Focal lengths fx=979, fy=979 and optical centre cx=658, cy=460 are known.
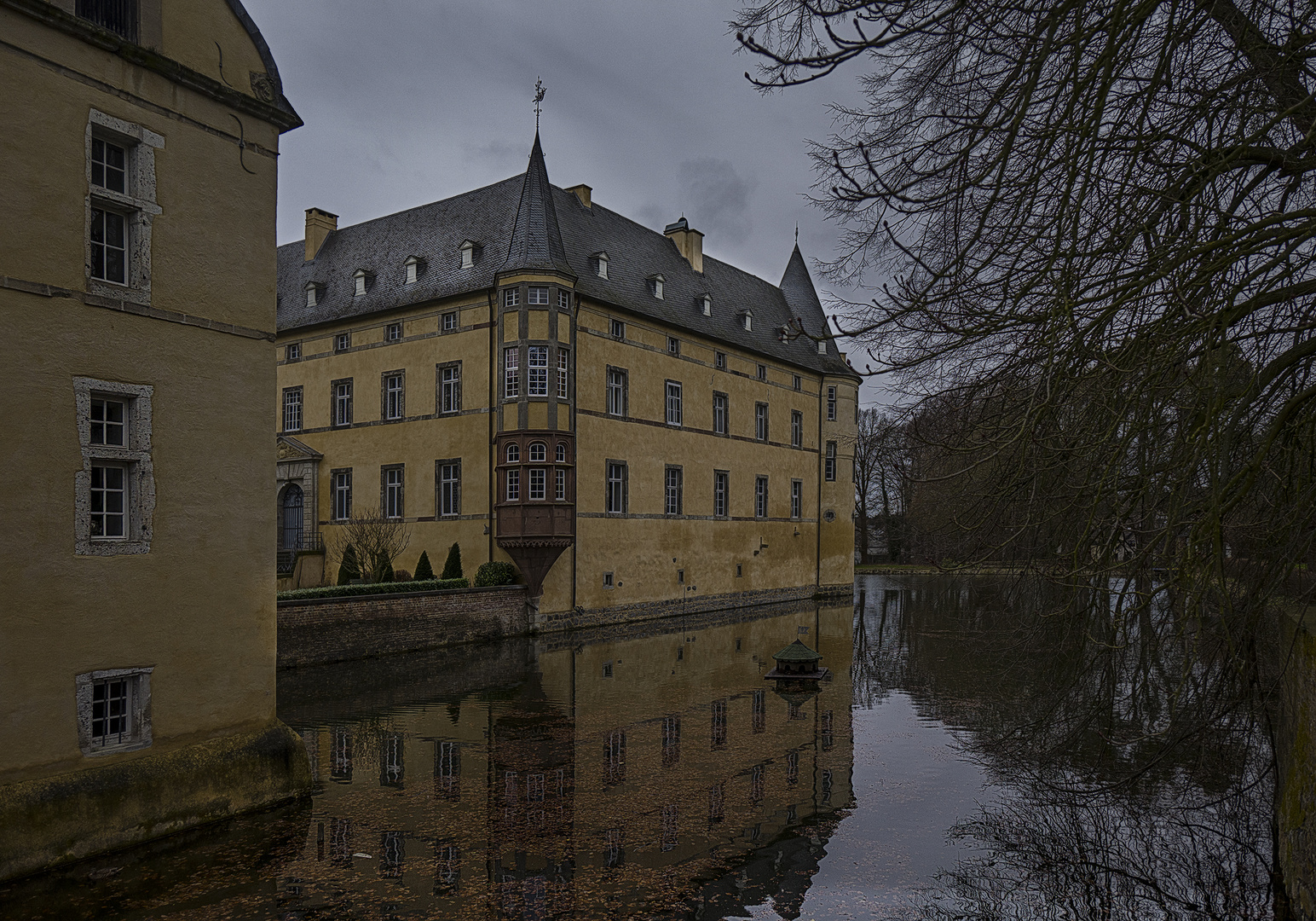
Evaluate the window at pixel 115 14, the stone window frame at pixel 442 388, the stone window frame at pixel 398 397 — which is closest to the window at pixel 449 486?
the stone window frame at pixel 442 388

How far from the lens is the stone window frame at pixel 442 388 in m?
27.5

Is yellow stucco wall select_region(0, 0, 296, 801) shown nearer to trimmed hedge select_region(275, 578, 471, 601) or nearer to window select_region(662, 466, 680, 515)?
trimmed hedge select_region(275, 578, 471, 601)

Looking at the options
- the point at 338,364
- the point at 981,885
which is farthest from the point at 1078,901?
the point at 338,364

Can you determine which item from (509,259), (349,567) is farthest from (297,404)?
(509,259)

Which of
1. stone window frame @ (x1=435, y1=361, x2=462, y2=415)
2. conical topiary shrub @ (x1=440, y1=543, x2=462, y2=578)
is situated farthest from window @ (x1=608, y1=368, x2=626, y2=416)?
conical topiary shrub @ (x1=440, y1=543, x2=462, y2=578)

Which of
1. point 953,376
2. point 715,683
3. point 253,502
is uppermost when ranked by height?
point 953,376

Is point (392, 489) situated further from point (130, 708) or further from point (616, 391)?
point (130, 708)

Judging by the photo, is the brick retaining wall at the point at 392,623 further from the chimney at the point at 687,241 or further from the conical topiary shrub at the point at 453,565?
the chimney at the point at 687,241

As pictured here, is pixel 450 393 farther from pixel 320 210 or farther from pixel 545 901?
pixel 545 901

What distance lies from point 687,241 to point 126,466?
29635mm

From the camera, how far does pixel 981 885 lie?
7.54 meters

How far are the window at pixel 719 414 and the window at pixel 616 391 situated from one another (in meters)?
5.64

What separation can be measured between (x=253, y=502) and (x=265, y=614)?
1146 mm

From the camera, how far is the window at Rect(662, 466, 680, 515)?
101ft
